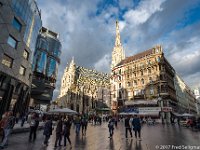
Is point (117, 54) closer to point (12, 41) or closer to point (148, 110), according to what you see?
point (148, 110)

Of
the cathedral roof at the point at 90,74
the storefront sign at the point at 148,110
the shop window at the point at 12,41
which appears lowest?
the storefront sign at the point at 148,110

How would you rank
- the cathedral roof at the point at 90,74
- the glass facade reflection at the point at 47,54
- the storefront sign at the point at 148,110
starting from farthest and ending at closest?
the cathedral roof at the point at 90,74, the glass facade reflection at the point at 47,54, the storefront sign at the point at 148,110

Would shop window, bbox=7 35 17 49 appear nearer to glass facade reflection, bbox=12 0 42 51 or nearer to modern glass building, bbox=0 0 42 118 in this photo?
modern glass building, bbox=0 0 42 118

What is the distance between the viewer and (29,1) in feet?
104

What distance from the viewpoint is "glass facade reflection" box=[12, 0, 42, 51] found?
2762cm

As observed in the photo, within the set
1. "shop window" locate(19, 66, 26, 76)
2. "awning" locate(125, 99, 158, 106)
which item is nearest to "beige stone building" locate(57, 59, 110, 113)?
"awning" locate(125, 99, 158, 106)

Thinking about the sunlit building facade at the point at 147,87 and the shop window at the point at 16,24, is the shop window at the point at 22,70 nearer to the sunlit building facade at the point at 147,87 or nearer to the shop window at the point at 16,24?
the shop window at the point at 16,24

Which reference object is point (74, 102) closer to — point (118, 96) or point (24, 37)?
point (118, 96)

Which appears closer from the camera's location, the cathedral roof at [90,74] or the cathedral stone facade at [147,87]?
the cathedral stone facade at [147,87]

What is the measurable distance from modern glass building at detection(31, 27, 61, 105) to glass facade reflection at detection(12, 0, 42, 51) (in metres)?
21.3

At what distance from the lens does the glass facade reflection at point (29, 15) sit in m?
27.6

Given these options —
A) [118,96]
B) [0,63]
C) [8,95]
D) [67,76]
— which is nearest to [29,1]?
[0,63]

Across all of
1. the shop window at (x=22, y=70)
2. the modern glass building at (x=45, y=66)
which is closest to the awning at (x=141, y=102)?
the shop window at (x=22, y=70)

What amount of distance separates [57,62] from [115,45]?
137 feet
